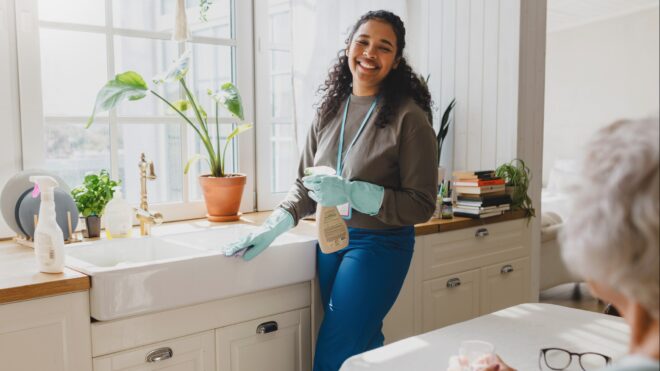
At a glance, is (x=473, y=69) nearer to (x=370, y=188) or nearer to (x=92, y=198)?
(x=370, y=188)

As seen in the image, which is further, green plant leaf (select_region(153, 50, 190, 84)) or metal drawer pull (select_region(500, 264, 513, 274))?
metal drawer pull (select_region(500, 264, 513, 274))

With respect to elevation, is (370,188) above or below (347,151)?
below

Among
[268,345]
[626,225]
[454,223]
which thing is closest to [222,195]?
[268,345]

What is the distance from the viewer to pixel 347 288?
2115mm

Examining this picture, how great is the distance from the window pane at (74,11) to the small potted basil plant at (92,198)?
64 centimetres

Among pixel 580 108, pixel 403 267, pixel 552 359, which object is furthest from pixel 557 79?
pixel 552 359

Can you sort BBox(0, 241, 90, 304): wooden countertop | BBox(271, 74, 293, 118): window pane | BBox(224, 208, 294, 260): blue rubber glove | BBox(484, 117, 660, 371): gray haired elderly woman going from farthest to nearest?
BBox(271, 74, 293, 118): window pane
BBox(224, 208, 294, 260): blue rubber glove
BBox(0, 241, 90, 304): wooden countertop
BBox(484, 117, 660, 371): gray haired elderly woman

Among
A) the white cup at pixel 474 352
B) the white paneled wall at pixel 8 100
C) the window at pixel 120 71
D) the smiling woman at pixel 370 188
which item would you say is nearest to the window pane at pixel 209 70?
the window at pixel 120 71

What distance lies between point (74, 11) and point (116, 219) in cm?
87

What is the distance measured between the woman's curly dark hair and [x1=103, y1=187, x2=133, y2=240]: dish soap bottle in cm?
80

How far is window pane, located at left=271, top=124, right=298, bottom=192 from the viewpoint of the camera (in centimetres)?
312

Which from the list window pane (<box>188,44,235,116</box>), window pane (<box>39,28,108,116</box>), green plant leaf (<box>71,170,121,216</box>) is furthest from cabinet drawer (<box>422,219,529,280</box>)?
window pane (<box>39,28,108,116</box>)

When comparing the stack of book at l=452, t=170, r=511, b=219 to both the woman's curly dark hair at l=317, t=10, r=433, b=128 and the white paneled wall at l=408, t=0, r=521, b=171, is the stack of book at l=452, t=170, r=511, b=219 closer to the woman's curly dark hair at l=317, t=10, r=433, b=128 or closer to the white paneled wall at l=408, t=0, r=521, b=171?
the white paneled wall at l=408, t=0, r=521, b=171

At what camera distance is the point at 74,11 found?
249 cm
